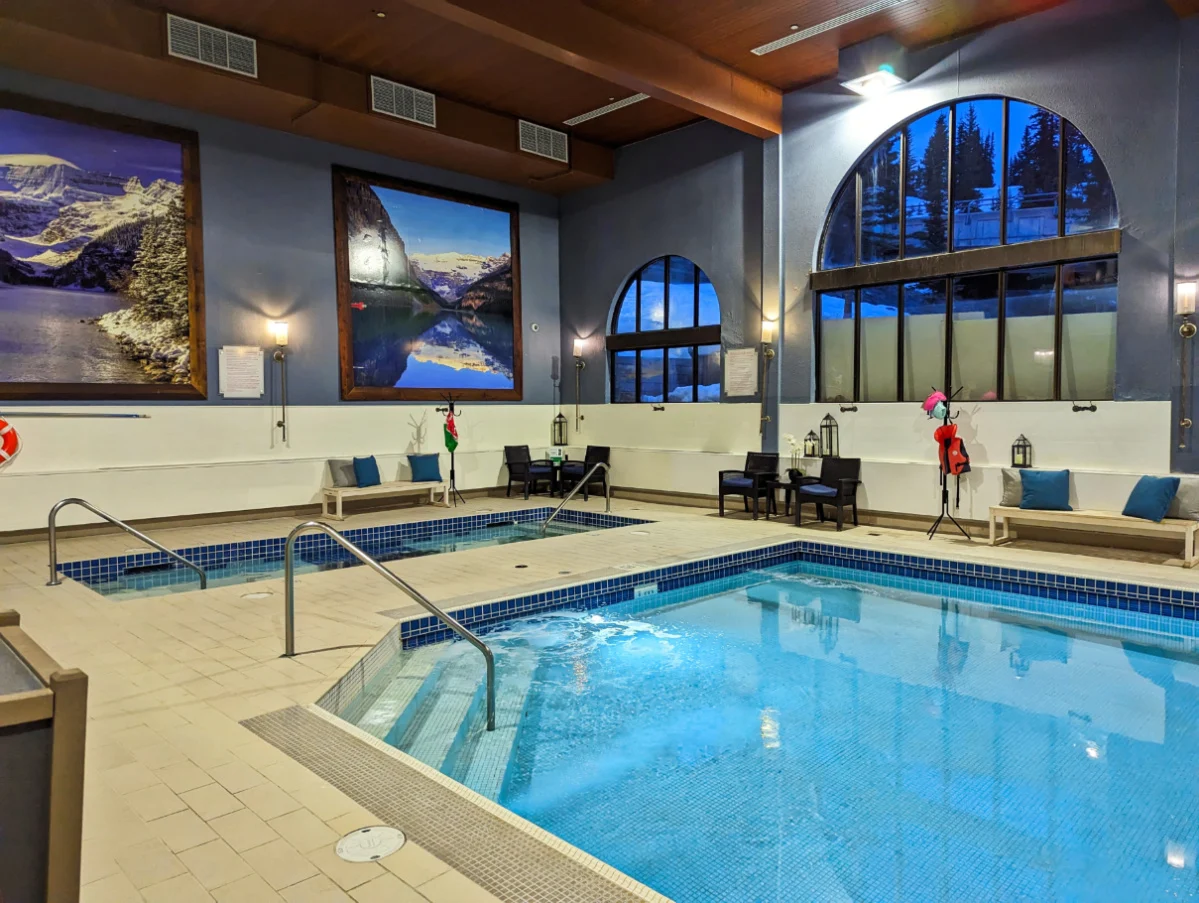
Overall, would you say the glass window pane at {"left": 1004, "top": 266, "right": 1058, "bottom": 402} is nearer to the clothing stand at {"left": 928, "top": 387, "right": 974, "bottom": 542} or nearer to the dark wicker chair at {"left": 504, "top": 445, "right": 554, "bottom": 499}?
the clothing stand at {"left": 928, "top": 387, "right": 974, "bottom": 542}

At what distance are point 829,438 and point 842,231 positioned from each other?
2.36 meters

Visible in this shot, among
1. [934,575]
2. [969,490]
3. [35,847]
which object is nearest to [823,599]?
[934,575]

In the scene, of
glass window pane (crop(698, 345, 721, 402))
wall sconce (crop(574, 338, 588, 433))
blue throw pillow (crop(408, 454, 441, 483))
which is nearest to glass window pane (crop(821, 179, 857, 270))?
glass window pane (crop(698, 345, 721, 402))

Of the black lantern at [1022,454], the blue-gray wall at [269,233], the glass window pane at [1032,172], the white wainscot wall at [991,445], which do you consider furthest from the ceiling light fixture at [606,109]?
the black lantern at [1022,454]

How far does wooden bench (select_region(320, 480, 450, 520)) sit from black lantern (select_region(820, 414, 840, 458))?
4677mm

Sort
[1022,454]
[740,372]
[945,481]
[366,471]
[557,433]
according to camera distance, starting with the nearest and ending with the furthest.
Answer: [1022,454] → [945,481] → [366,471] → [740,372] → [557,433]

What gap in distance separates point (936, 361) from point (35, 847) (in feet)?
27.6

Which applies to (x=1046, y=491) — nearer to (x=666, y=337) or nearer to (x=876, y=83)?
(x=876, y=83)

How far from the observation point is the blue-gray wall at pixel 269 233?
8.69 meters

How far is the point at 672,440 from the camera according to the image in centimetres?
1067

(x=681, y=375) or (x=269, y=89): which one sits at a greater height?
(x=269, y=89)

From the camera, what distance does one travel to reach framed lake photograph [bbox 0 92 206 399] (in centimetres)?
755

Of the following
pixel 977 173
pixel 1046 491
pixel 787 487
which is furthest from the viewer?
pixel 787 487

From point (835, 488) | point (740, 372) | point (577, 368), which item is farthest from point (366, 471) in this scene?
point (835, 488)
